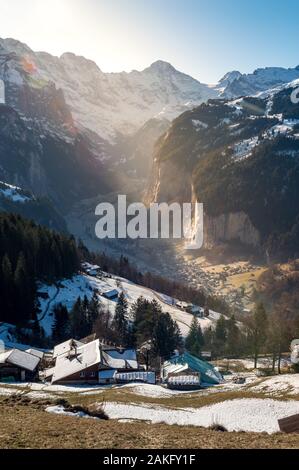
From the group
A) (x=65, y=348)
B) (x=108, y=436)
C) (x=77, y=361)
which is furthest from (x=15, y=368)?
(x=108, y=436)

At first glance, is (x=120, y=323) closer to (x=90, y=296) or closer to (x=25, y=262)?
(x=90, y=296)

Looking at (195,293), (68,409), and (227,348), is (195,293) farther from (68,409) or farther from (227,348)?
(68,409)

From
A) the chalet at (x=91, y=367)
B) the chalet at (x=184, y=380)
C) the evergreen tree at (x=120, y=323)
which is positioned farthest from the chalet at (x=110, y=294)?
the chalet at (x=184, y=380)

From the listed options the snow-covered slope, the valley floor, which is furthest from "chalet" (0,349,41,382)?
the snow-covered slope

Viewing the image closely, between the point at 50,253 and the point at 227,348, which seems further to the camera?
the point at 50,253

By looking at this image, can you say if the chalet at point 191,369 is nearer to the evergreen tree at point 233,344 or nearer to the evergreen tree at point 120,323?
the evergreen tree at point 120,323

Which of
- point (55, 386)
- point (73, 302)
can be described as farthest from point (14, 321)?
point (55, 386)

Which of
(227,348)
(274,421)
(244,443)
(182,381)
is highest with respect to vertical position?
(244,443)

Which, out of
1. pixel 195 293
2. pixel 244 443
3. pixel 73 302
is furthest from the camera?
pixel 195 293
